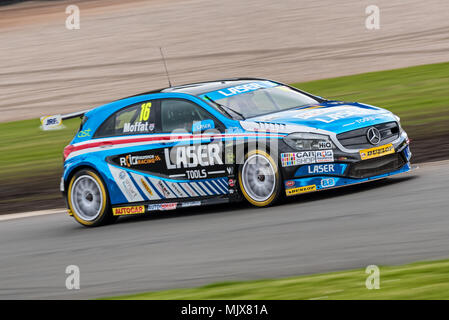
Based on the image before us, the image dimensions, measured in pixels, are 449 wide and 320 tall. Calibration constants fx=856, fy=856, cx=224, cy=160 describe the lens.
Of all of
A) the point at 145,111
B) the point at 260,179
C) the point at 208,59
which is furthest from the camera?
the point at 208,59

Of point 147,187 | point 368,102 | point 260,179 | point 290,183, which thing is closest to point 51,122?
point 147,187

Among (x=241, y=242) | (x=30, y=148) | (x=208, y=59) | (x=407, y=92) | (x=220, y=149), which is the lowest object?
(x=241, y=242)

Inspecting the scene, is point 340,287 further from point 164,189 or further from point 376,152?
point 164,189

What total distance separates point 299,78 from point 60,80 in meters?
7.87

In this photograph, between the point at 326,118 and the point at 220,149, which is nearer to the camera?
the point at 326,118

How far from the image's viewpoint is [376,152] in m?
9.48

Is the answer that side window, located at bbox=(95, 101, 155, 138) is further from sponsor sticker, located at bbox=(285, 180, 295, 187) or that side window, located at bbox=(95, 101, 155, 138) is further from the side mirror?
sponsor sticker, located at bbox=(285, 180, 295, 187)

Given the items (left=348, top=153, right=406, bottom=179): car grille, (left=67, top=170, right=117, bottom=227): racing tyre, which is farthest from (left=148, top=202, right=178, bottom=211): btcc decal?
(left=348, top=153, right=406, bottom=179): car grille

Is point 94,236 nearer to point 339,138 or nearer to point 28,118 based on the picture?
point 339,138

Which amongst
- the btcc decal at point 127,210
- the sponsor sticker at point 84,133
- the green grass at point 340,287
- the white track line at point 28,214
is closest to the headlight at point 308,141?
the btcc decal at point 127,210

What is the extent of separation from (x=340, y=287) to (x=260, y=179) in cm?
360

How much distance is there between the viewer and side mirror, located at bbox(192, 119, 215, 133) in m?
10.1

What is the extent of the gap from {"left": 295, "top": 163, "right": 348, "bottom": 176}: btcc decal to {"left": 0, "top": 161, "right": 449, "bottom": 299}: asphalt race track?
37 cm
